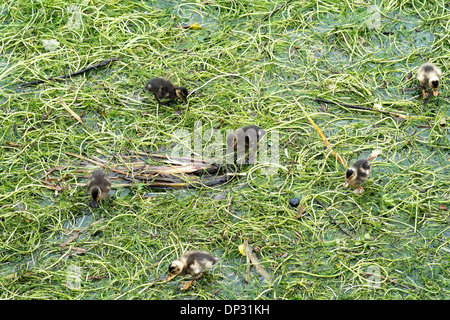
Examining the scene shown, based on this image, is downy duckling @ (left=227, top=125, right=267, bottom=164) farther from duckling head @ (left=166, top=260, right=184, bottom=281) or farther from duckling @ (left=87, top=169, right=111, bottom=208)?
duckling head @ (left=166, top=260, right=184, bottom=281)

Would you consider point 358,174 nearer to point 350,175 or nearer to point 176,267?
point 350,175

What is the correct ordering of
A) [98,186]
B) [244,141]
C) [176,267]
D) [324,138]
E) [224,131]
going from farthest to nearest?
[224,131], [324,138], [244,141], [98,186], [176,267]

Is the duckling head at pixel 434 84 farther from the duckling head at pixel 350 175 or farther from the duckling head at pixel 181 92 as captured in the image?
the duckling head at pixel 181 92

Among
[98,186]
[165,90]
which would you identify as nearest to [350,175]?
[165,90]

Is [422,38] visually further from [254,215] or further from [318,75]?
[254,215]

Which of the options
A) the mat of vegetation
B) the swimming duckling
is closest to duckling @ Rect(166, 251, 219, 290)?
the mat of vegetation

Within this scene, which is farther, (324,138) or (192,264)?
(324,138)
